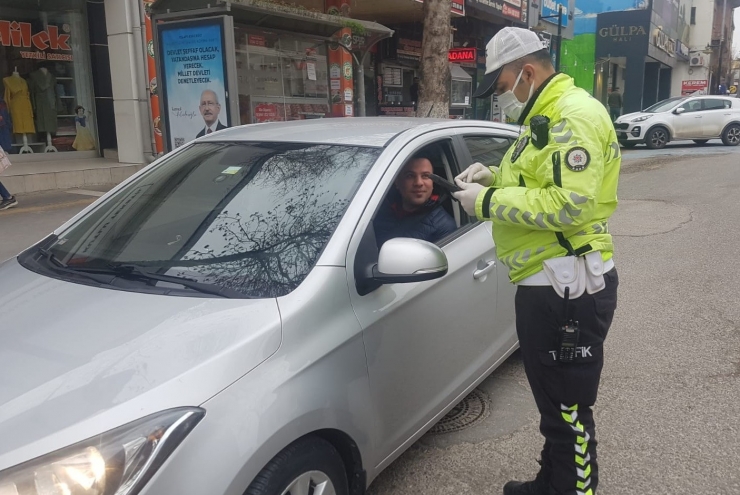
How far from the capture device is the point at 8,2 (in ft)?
39.4

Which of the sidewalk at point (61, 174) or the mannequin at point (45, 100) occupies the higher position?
the mannequin at point (45, 100)

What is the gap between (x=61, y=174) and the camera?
1055cm

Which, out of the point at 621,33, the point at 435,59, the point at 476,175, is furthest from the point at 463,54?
the point at 621,33

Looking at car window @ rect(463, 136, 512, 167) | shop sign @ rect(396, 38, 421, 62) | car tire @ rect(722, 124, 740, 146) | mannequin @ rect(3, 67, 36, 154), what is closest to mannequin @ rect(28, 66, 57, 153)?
mannequin @ rect(3, 67, 36, 154)

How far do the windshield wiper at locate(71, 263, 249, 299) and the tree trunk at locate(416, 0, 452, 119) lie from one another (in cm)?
867

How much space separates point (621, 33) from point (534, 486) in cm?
3449

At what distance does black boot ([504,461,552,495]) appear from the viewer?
8.60 ft

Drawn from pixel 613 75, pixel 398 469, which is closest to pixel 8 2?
pixel 398 469

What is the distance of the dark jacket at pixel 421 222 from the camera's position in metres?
3.09

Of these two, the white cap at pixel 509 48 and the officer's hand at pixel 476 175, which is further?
the officer's hand at pixel 476 175

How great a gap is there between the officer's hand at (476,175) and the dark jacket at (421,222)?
44cm

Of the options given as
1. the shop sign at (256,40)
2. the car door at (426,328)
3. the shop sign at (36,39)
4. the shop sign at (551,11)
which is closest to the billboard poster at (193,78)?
the shop sign at (256,40)

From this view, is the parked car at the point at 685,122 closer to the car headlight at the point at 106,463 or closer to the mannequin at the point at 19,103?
the mannequin at the point at 19,103

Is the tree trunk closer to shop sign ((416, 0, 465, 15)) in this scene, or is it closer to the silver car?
shop sign ((416, 0, 465, 15))
